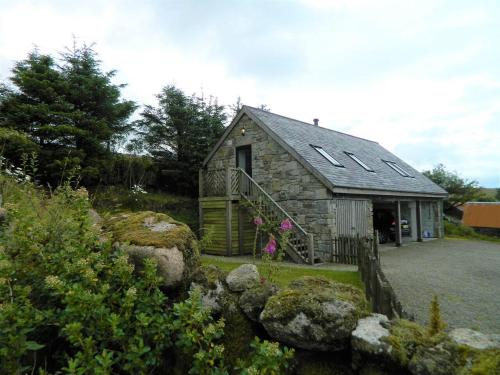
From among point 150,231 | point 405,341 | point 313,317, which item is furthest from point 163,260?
point 405,341

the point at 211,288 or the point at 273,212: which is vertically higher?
the point at 273,212

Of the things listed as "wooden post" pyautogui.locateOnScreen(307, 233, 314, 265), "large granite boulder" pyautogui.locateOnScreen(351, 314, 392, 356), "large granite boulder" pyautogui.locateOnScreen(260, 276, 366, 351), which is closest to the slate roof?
"wooden post" pyautogui.locateOnScreen(307, 233, 314, 265)

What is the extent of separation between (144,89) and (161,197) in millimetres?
7400

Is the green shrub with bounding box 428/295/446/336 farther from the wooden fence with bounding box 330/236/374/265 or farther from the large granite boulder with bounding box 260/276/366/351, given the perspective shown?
the wooden fence with bounding box 330/236/374/265

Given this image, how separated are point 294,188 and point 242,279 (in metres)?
8.96

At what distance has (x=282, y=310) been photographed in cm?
238

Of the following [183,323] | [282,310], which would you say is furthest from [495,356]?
[183,323]

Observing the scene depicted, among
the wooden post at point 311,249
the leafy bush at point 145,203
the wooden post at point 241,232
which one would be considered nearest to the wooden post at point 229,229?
the wooden post at point 241,232

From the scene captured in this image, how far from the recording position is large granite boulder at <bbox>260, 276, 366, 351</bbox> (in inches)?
86.4

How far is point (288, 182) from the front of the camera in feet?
39.4

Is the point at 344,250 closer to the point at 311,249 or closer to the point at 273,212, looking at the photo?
the point at 311,249

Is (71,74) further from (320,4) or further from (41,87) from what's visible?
(320,4)

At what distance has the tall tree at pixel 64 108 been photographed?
36.9ft

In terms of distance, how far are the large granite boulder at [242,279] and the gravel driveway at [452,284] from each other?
3.20 metres
